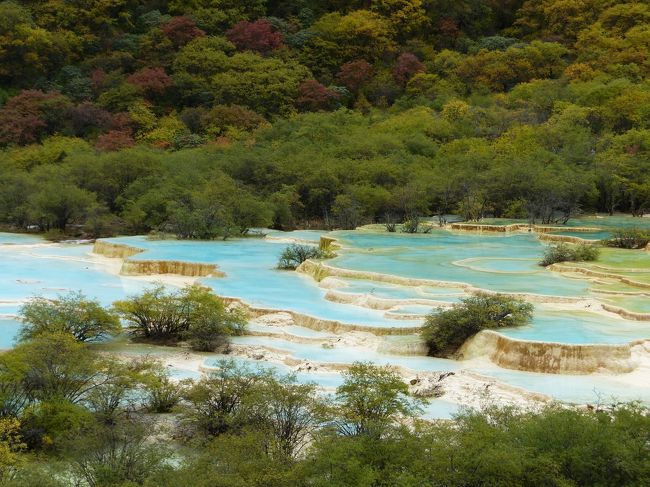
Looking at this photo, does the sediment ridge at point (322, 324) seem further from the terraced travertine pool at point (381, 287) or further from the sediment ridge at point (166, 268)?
the sediment ridge at point (166, 268)

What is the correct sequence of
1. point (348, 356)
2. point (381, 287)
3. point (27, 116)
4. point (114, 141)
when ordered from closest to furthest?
point (348, 356) → point (381, 287) → point (114, 141) → point (27, 116)

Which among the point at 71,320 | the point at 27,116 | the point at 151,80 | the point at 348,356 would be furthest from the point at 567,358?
the point at 151,80

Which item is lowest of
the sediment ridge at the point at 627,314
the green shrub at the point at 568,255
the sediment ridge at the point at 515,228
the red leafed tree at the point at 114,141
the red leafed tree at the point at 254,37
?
the sediment ridge at the point at 627,314

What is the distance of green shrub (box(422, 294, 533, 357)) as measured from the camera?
18.3 m

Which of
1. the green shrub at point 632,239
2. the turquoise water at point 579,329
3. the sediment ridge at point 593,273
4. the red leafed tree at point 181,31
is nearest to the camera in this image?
the turquoise water at point 579,329

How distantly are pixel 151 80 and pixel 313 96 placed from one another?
1044cm

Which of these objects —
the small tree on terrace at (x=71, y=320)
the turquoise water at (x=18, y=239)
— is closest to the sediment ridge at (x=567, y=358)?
the small tree on terrace at (x=71, y=320)

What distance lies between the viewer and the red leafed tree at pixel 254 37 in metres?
63.4

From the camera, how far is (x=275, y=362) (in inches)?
699

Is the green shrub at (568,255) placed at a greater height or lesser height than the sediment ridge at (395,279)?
greater

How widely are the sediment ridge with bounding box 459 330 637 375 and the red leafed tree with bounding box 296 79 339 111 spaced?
42.8 m

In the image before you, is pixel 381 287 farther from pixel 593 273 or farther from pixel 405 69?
pixel 405 69

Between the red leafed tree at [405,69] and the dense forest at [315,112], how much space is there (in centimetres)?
14

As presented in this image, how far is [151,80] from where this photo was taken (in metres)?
57.8
